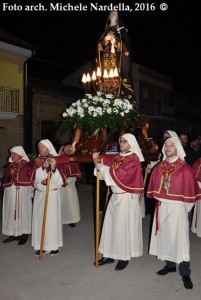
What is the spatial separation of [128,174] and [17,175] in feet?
7.96

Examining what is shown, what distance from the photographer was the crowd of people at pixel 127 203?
14.7ft

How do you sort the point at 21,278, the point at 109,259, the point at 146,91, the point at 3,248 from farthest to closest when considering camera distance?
the point at 146,91 → the point at 3,248 → the point at 109,259 → the point at 21,278

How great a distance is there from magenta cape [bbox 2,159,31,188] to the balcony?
35.6 ft

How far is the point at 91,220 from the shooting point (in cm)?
791

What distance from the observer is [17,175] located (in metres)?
6.28

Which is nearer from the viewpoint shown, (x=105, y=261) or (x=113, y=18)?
(x=105, y=261)

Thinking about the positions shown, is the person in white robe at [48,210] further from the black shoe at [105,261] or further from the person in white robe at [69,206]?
the person in white robe at [69,206]

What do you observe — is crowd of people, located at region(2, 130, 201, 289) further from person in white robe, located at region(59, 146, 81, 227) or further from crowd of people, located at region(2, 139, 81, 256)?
person in white robe, located at region(59, 146, 81, 227)

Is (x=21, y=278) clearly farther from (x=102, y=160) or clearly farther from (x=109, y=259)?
(x=102, y=160)

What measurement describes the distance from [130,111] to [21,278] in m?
3.17

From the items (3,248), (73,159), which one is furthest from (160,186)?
(3,248)

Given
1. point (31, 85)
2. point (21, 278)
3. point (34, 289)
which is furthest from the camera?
point (31, 85)

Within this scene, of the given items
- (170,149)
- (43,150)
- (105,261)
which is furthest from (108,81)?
(105,261)

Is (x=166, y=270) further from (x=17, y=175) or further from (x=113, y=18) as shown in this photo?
(x=113, y=18)
